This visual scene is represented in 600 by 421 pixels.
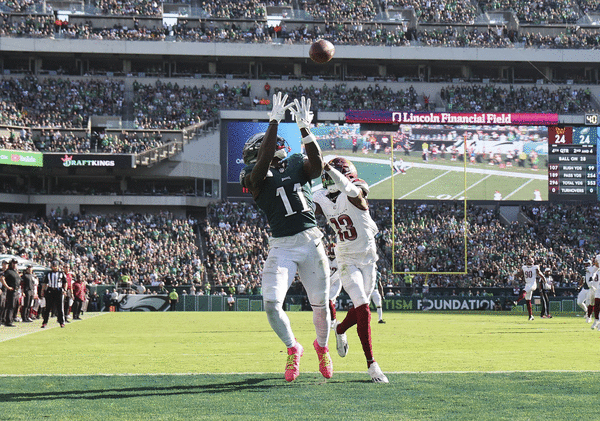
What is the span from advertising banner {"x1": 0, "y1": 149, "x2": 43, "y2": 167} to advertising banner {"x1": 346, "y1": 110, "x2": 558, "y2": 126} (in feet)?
63.1

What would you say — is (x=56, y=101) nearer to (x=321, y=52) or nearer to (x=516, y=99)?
(x=516, y=99)

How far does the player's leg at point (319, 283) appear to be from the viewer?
8.16 meters

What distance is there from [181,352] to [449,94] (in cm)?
4691

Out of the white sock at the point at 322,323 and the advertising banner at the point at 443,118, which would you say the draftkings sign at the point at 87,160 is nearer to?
the advertising banner at the point at 443,118

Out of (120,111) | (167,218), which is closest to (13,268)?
(167,218)

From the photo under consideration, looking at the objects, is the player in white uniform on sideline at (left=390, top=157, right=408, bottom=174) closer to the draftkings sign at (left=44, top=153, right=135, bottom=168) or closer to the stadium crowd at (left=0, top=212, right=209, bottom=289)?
the stadium crowd at (left=0, top=212, right=209, bottom=289)

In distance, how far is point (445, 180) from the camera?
4791 cm

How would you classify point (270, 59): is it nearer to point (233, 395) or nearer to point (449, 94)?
point (449, 94)

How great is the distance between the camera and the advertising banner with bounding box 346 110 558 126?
166 feet

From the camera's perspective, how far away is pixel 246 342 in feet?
49.3

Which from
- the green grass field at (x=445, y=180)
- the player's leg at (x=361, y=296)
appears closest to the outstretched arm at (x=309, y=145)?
the player's leg at (x=361, y=296)

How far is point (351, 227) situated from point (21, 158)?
40137 millimetres

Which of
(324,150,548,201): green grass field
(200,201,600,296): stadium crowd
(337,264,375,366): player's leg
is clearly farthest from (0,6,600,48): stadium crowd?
(337,264,375,366): player's leg

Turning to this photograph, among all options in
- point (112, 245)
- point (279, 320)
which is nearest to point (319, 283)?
point (279, 320)
